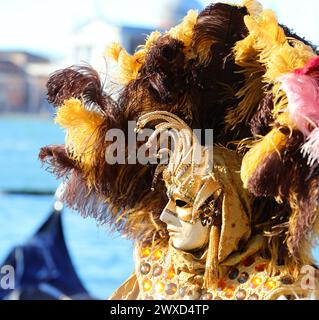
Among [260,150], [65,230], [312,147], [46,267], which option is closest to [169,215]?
[260,150]

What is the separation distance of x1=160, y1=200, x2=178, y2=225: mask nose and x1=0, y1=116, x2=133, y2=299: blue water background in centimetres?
24

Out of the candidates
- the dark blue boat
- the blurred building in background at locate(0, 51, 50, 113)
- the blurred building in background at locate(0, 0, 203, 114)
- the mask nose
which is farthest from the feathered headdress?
the blurred building in background at locate(0, 51, 50, 113)

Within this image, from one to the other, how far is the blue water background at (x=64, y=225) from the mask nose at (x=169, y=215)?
9.5 inches

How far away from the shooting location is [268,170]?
2.34 meters

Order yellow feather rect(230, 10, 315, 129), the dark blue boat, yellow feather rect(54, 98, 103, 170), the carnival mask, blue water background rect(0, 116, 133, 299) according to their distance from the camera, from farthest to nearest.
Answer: blue water background rect(0, 116, 133, 299) → the dark blue boat → yellow feather rect(54, 98, 103, 170) → the carnival mask → yellow feather rect(230, 10, 315, 129)

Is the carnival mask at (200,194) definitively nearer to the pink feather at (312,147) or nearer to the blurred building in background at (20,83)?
the pink feather at (312,147)

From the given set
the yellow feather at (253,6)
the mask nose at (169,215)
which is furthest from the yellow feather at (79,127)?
the yellow feather at (253,6)

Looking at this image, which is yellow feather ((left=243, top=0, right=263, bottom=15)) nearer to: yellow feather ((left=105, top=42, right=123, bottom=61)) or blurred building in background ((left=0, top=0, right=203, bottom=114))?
yellow feather ((left=105, top=42, right=123, bottom=61))

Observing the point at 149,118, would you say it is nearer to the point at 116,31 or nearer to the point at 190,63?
the point at 190,63

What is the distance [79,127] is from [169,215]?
0.29 metres

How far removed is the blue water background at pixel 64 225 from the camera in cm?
646

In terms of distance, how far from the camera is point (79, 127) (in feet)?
8.81

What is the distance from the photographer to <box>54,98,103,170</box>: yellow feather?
2.67 metres

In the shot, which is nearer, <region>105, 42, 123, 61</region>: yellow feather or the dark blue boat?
<region>105, 42, 123, 61</region>: yellow feather
